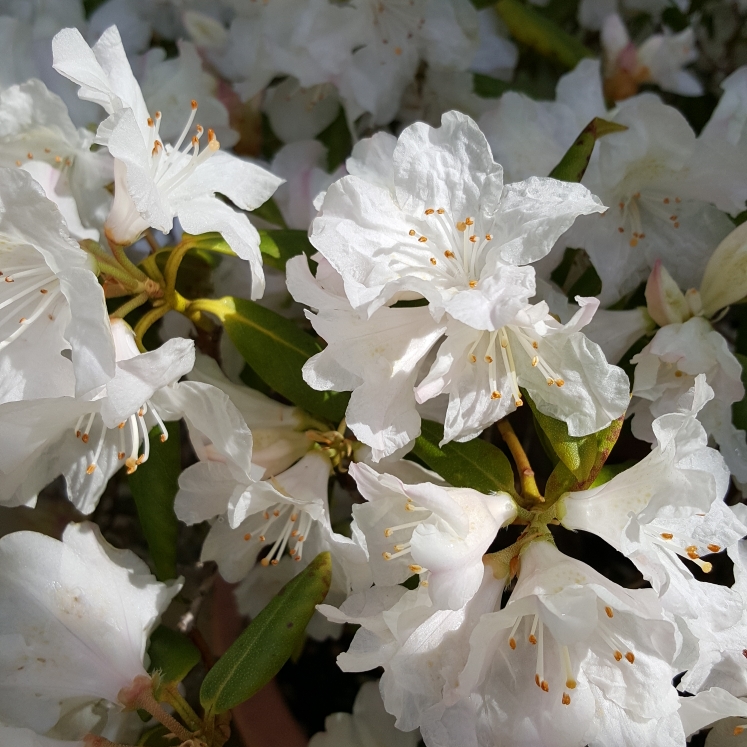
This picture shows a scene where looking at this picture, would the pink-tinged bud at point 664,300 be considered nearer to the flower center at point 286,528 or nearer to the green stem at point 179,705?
the flower center at point 286,528

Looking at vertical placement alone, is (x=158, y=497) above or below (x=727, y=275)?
below

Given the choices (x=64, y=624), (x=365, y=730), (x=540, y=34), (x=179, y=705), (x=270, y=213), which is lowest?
(x=365, y=730)

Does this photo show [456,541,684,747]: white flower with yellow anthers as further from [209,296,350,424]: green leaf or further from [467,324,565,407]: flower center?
[209,296,350,424]: green leaf

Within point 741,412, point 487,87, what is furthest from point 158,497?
point 487,87

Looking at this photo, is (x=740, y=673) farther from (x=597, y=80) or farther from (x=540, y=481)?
(x=597, y=80)

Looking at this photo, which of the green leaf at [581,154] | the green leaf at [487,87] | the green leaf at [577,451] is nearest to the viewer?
the green leaf at [577,451]

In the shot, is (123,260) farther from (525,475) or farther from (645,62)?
(645,62)

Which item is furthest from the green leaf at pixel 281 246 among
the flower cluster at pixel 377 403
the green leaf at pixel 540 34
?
the green leaf at pixel 540 34
